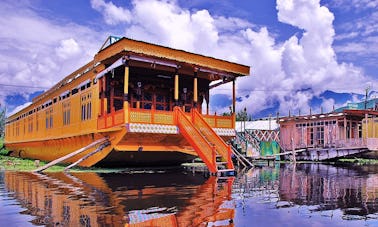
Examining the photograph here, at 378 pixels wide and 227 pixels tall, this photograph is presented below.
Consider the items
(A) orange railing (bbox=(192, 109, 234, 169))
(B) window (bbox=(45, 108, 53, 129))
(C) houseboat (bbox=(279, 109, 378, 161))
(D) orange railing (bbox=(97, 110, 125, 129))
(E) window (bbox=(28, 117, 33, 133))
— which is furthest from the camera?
(E) window (bbox=(28, 117, 33, 133))

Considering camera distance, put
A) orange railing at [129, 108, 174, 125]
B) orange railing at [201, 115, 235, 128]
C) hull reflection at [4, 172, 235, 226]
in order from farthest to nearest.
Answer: orange railing at [201, 115, 235, 128]
orange railing at [129, 108, 174, 125]
hull reflection at [4, 172, 235, 226]

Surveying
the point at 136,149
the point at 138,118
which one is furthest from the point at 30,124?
the point at 138,118

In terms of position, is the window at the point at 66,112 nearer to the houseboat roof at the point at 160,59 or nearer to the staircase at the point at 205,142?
the houseboat roof at the point at 160,59

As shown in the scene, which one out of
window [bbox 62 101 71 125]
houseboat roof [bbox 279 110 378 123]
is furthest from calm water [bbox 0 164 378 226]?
houseboat roof [bbox 279 110 378 123]

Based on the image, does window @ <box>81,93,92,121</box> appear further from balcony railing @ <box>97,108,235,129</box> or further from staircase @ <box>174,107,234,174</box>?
staircase @ <box>174,107,234,174</box>

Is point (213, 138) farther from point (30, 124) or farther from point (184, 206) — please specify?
point (30, 124)

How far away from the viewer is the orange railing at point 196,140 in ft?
45.8

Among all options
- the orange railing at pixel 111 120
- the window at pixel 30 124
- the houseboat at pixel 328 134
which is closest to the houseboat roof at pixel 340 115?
the houseboat at pixel 328 134

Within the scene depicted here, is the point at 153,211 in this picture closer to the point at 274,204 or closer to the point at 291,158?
the point at 274,204

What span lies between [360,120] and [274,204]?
27.5m

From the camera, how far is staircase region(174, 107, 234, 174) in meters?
14.0

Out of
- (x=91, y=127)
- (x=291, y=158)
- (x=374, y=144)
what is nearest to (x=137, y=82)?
(x=91, y=127)

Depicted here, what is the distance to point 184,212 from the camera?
625cm

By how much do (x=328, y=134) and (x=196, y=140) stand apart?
19400 millimetres
